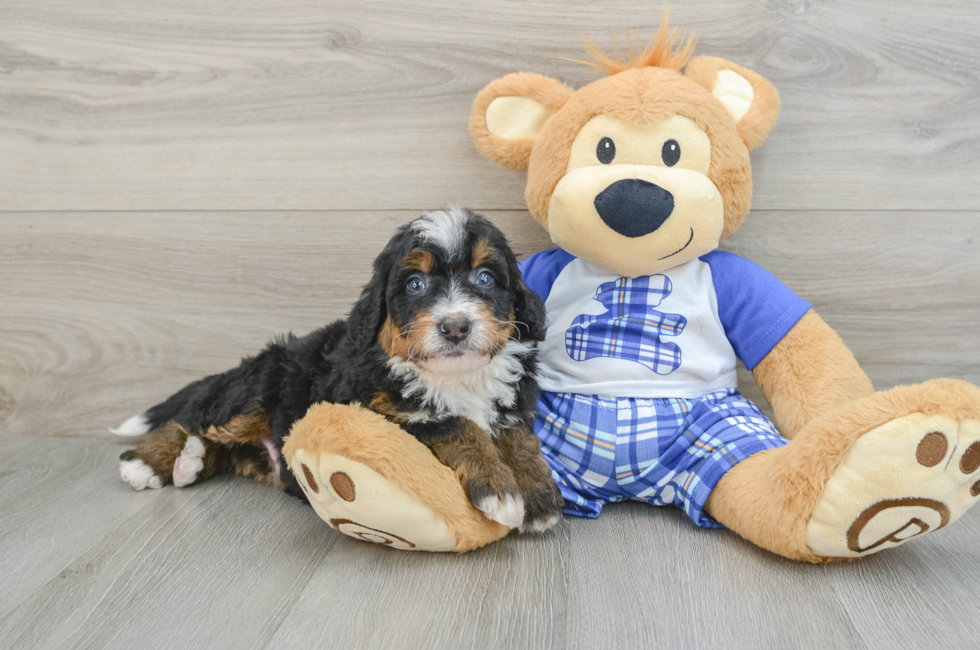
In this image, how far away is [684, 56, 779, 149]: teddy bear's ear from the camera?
1.76m

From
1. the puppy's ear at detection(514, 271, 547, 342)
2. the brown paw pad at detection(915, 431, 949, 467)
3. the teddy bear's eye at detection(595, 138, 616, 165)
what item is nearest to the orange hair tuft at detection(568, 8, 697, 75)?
the teddy bear's eye at detection(595, 138, 616, 165)

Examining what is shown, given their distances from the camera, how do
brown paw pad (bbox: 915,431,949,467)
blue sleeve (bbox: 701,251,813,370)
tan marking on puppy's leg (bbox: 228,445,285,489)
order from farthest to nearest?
1. tan marking on puppy's leg (bbox: 228,445,285,489)
2. blue sleeve (bbox: 701,251,813,370)
3. brown paw pad (bbox: 915,431,949,467)

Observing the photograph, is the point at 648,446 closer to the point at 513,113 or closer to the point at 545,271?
the point at 545,271

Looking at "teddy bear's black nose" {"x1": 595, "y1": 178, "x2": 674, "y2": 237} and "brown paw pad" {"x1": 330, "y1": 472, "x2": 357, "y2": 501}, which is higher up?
"teddy bear's black nose" {"x1": 595, "y1": 178, "x2": 674, "y2": 237}

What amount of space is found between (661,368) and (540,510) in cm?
50

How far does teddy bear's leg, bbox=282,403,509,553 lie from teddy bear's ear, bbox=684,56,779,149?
1.18 m

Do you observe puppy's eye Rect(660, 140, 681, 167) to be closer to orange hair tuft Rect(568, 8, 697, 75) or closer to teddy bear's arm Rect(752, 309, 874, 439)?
orange hair tuft Rect(568, 8, 697, 75)

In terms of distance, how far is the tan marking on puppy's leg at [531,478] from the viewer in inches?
60.1

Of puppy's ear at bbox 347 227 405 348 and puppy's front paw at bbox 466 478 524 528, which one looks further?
puppy's ear at bbox 347 227 405 348

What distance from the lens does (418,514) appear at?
141 cm

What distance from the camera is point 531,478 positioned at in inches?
61.5

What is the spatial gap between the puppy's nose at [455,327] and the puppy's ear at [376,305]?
231mm

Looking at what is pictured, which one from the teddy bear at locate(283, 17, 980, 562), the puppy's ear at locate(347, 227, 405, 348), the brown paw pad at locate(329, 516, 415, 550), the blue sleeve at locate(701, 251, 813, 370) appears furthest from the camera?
the blue sleeve at locate(701, 251, 813, 370)

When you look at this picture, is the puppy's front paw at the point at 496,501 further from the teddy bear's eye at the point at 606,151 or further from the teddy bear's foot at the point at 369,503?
the teddy bear's eye at the point at 606,151
